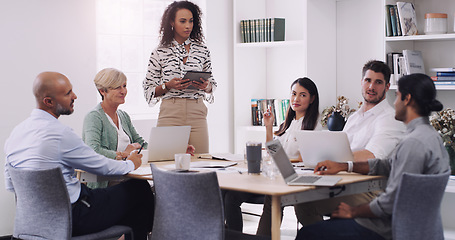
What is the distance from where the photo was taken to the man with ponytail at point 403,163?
2.61 meters

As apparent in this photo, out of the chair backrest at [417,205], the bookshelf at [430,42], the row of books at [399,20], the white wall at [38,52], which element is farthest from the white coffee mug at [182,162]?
the row of books at [399,20]

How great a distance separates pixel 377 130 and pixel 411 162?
768 millimetres

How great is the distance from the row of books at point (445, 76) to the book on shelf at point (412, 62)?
0.19m

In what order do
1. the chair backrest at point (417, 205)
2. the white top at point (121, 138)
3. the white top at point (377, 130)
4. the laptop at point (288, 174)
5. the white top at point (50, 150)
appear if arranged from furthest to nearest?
the white top at point (121, 138) → the white top at point (377, 130) → the white top at point (50, 150) → the laptop at point (288, 174) → the chair backrest at point (417, 205)

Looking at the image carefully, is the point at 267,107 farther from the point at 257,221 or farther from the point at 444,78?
the point at 444,78

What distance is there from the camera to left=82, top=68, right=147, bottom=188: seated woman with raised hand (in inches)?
143

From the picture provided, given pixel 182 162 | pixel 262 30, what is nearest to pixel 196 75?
pixel 182 162

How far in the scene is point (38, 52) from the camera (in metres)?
4.77

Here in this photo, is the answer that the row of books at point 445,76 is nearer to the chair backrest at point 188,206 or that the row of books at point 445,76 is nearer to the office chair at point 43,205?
the chair backrest at point 188,206

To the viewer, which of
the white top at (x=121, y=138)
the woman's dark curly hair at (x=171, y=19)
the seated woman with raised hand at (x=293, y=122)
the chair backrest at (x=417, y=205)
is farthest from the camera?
the woman's dark curly hair at (x=171, y=19)

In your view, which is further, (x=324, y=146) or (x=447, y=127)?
(x=447, y=127)

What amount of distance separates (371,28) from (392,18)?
18.0 inches

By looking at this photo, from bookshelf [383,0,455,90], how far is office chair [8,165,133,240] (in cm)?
295

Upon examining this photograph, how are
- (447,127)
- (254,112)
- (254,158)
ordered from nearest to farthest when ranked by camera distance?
(254,158)
(447,127)
(254,112)
